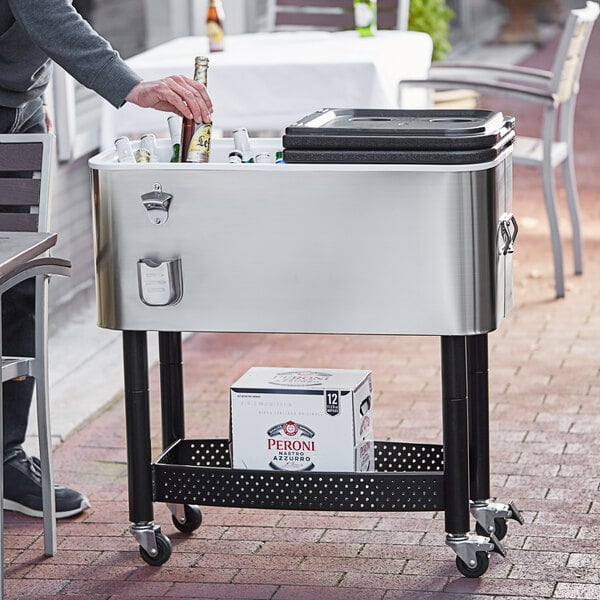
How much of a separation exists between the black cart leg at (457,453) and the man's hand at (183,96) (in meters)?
0.73

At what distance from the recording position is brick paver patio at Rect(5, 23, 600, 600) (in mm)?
3105

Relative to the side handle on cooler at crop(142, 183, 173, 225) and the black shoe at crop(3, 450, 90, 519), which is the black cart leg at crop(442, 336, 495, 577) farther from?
the black shoe at crop(3, 450, 90, 519)

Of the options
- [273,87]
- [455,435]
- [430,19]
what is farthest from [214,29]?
[455,435]

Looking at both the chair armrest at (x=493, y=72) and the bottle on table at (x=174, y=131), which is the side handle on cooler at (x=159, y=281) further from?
the chair armrest at (x=493, y=72)

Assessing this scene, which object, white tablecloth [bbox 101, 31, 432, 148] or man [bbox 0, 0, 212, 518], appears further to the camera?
white tablecloth [bbox 101, 31, 432, 148]

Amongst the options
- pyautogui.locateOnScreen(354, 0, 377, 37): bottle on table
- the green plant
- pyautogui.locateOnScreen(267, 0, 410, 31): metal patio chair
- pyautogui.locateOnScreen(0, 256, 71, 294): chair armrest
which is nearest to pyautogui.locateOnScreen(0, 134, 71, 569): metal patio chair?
pyautogui.locateOnScreen(0, 256, 71, 294): chair armrest

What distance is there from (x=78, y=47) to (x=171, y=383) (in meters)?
0.86

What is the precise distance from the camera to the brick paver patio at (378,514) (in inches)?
122

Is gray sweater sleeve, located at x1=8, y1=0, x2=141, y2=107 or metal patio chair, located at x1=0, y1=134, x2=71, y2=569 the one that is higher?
gray sweater sleeve, located at x1=8, y1=0, x2=141, y2=107

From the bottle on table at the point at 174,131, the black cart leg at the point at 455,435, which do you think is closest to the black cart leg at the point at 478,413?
the black cart leg at the point at 455,435

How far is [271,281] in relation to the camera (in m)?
2.86

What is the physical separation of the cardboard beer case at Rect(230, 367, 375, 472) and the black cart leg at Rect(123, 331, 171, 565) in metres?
0.21

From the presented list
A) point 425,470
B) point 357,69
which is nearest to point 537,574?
point 425,470

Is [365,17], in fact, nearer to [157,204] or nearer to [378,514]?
[378,514]
